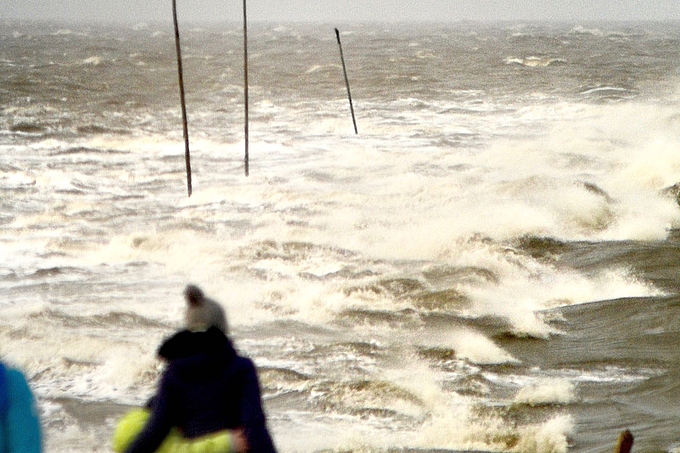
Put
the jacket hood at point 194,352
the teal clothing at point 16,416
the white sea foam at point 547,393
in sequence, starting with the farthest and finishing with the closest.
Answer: the white sea foam at point 547,393, the jacket hood at point 194,352, the teal clothing at point 16,416

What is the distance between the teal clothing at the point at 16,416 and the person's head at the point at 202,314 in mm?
560

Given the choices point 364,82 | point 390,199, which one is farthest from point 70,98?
point 390,199

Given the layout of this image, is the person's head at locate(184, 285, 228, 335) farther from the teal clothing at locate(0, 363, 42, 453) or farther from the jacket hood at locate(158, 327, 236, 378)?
the teal clothing at locate(0, 363, 42, 453)

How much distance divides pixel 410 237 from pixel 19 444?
12.5m

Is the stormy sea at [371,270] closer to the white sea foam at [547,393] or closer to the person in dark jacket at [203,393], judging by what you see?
the white sea foam at [547,393]

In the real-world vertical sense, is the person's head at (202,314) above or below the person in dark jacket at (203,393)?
above

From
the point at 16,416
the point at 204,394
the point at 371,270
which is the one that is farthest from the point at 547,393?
the point at 16,416

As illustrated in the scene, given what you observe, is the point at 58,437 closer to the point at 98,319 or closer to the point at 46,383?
the point at 46,383

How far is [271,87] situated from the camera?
45.3 metres

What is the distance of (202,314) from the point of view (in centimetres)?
280

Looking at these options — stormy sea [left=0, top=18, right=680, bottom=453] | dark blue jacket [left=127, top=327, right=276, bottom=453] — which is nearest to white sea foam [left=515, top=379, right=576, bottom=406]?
stormy sea [left=0, top=18, right=680, bottom=453]

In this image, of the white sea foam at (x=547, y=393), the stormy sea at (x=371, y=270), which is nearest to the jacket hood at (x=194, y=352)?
the stormy sea at (x=371, y=270)

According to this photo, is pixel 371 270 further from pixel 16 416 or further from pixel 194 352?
pixel 16 416

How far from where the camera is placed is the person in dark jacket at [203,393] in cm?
277
